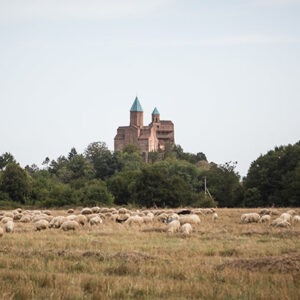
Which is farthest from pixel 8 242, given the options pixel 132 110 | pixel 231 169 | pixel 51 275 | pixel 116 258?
pixel 132 110

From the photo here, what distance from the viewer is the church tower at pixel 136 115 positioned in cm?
18238

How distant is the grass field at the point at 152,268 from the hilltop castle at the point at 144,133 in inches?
5850

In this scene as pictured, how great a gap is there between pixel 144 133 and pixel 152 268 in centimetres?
16253

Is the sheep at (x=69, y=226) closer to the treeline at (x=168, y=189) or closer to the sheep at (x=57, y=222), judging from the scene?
the sheep at (x=57, y=222)

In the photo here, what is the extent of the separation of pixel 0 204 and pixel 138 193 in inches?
490

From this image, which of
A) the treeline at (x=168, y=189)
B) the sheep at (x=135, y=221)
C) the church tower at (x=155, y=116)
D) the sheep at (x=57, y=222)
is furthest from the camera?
the church tower at (x=155, y=116)

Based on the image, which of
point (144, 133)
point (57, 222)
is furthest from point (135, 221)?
point (144, 133)

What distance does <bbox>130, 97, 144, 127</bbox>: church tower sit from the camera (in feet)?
598

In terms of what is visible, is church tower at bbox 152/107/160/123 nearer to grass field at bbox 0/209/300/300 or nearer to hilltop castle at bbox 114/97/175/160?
hilltop castle at bbox 114/97/175/160

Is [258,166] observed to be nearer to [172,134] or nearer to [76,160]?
[76,160]

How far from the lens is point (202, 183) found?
82.0 m

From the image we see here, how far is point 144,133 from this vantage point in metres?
173

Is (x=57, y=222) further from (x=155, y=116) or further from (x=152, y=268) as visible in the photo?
(x=155, y=116)

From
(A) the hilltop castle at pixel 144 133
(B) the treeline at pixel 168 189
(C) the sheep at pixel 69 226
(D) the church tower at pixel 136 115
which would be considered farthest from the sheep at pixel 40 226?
(D) the church tower at pixel 136 115
